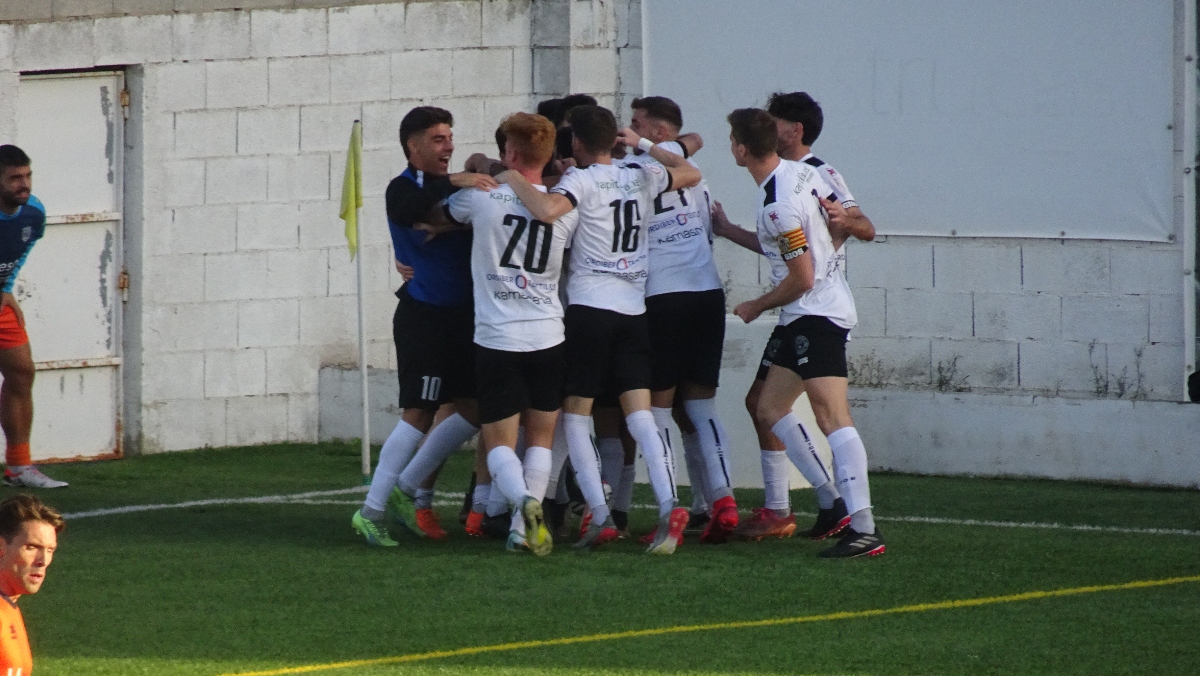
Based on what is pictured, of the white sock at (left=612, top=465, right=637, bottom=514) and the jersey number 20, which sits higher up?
the jersey number 20

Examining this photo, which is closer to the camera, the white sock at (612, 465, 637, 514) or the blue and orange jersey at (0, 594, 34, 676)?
the blue and orange jersey at (0, 594, 34, 676)

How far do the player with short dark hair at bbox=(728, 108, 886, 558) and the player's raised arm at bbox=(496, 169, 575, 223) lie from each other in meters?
0.80

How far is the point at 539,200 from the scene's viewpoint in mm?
7141

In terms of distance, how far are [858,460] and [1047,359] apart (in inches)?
167

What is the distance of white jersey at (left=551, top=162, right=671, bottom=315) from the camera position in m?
7.34

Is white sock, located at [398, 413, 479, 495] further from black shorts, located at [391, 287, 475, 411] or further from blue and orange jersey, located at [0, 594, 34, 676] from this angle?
blue and orange jersey, located at [0, 594, 34, 676]

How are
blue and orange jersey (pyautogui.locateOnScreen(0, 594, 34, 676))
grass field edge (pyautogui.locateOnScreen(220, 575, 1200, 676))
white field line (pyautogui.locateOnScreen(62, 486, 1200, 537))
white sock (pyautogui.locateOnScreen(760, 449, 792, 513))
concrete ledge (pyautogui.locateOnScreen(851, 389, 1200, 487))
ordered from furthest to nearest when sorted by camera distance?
concrete ledge (pyautogui.locateOnScreen(851, 389, 1200, 487))
white field line (pyautogui.locateOnScreen(62, 486, 1200, 537))
white sock (pyautogui.locateOnScreen(760, 449, 792, 513))
grass field edge (pyautogui.locateOnScreen(220, 575, 1200, 676))
blue and orange jersey (pyautogui.locateOnScreen(0, 594, 34, 676))

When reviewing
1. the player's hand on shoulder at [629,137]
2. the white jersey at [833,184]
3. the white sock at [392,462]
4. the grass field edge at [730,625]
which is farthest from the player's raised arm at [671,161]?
the grass field edge at [730,625]

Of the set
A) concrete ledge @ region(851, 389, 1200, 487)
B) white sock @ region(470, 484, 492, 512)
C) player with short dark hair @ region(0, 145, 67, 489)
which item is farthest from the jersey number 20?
concrete ledge @ region(851, 389, 1200, 487)

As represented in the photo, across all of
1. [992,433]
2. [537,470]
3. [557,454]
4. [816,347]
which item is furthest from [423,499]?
[992,433]

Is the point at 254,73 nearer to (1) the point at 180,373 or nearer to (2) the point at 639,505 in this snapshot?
(1) the point at 180,373

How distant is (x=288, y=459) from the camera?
11133 mm

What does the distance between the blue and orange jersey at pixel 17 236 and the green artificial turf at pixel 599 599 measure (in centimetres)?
141

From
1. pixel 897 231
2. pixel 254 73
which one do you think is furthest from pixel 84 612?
pixel 897 231
